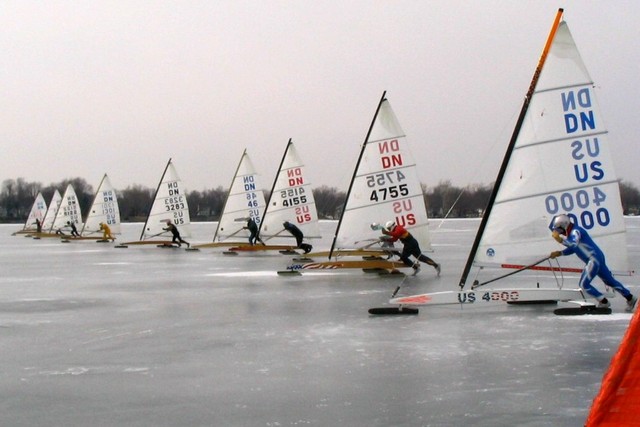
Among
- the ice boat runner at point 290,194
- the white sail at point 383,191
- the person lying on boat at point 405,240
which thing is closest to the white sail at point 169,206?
the ice boat runner at point 290,194

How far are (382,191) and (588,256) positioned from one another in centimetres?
879

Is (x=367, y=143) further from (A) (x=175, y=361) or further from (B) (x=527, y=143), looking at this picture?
(A) (x=175, y=361)

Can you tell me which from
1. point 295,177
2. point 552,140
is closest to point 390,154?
point 552,140

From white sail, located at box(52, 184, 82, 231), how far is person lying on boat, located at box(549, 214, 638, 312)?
4535cm

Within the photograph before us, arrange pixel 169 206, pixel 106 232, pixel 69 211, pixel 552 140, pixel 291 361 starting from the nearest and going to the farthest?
pixel 291 361 < pixel 552 140 < pixel 169 206 < pixel 106 232 < pixel 69 211

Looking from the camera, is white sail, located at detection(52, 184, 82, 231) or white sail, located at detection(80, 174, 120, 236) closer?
white sail, located at detection(80, 174, 120, 236)

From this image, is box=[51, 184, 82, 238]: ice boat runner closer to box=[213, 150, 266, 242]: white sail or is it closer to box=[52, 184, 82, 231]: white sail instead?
box=[52, 184, 82, 231]: white sail

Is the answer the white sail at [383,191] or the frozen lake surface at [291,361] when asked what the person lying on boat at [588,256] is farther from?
the white sail at [383,191]

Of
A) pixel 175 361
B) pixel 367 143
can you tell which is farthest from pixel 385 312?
pixel 367 143

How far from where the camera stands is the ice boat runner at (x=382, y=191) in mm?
18828

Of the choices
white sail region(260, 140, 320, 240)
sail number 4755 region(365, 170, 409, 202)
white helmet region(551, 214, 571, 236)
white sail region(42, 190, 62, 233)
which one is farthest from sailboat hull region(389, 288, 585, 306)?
white sail region(42, 190, 62, 233)

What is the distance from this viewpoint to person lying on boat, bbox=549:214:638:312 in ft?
33.9

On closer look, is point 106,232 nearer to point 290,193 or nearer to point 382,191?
point 290,193

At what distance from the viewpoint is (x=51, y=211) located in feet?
201
